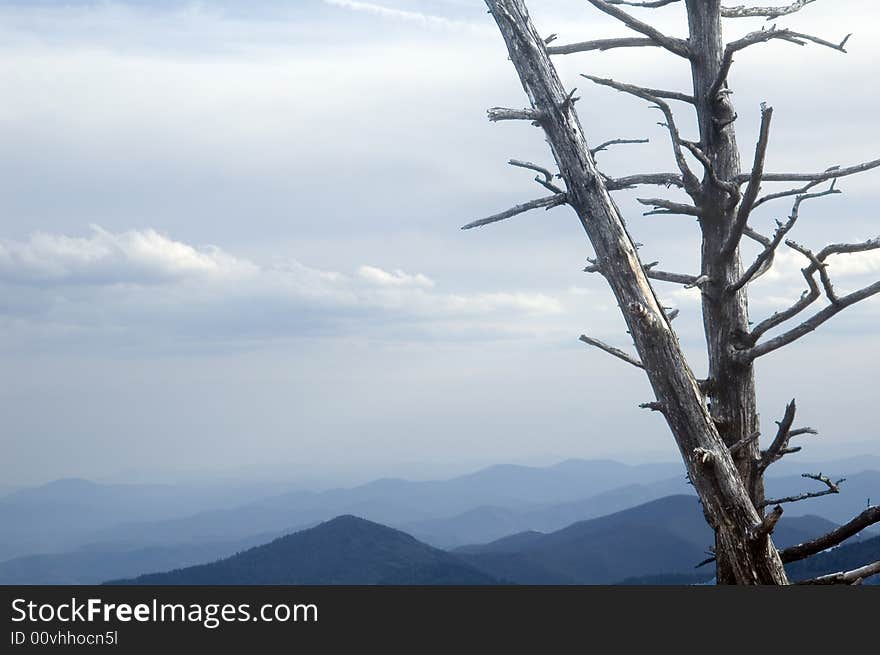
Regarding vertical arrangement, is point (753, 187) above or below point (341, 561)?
above

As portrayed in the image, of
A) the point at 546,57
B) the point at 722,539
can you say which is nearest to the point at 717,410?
the point at 722,539

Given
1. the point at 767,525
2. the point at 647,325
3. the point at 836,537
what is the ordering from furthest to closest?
the point at 836,537 → the point at 647,325 → the point at 767,525

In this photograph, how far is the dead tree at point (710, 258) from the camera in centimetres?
709

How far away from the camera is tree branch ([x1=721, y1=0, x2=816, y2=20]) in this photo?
858cm

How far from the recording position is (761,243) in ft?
28.4

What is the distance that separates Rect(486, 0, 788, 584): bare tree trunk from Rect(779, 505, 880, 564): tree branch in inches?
27.2

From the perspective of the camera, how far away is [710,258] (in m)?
8.24

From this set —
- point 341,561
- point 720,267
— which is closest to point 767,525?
point 720,267

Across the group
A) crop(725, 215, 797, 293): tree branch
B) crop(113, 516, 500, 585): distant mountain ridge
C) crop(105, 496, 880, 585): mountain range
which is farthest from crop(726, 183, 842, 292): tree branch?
crop(113, 516, 500, 585): distant mountain ridge

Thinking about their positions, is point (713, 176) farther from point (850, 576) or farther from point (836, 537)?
point (850, 576)

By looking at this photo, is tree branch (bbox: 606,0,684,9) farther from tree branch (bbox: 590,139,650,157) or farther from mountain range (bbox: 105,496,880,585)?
mountain range (bbox: 105,496,880,585)

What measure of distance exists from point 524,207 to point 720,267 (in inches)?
84.5

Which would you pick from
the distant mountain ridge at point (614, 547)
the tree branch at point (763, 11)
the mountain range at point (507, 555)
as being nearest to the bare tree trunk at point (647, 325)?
the tree branch at point (763, 11)

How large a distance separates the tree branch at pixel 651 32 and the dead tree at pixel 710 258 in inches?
0.4
